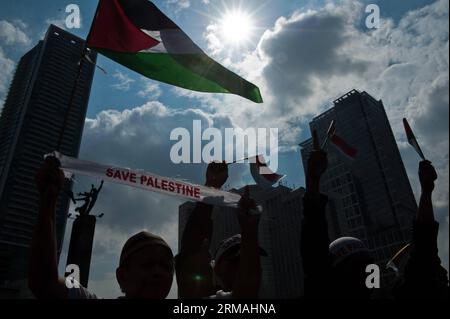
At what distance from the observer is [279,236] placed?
123 m

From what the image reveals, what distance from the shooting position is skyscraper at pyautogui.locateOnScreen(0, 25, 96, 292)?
12075cm

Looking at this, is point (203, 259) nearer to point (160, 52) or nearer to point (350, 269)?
point (350, 269)

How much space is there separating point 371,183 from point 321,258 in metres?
132

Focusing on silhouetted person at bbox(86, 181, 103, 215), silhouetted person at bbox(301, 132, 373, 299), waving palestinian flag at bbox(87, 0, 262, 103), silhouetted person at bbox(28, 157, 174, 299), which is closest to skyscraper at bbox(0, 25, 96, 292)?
silhouetted person at bbox(86, 181, 103, 215)

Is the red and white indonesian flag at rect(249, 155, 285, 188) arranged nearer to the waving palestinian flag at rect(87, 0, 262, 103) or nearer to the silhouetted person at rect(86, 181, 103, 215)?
the waving palestinian flag at rect(87, 0, 262, 103)

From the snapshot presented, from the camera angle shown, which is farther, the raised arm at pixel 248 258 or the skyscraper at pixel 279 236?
the skyscraper at pixel 279 236

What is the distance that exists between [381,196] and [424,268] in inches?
5155

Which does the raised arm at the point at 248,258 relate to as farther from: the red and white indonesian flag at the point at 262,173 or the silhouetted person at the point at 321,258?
the red and white indonesian flag at the point at 262,173

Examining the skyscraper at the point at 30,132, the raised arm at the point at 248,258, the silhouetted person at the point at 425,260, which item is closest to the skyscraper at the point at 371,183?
the skyscraper at the point at 30,132

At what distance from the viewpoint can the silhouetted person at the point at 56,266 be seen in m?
2.04

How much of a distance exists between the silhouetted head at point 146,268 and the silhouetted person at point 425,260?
2170 mm
